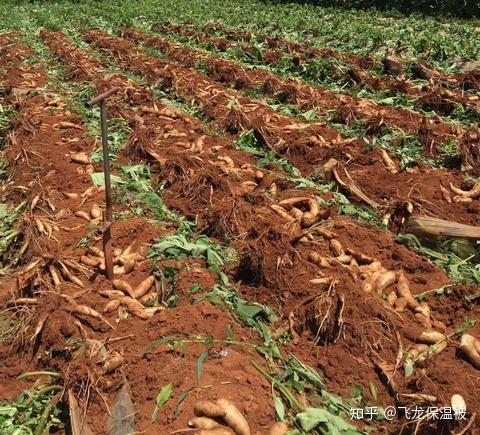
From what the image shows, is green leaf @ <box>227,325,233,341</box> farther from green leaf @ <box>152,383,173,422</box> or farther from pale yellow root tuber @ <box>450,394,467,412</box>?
pale yellow root tuber @ <box>450,394,467,412</box>

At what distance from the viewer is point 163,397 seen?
2838 millimetres

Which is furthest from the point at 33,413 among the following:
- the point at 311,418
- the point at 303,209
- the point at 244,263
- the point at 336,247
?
the point at 303,209

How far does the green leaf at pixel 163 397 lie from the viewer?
2795 mm

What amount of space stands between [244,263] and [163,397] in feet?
5.04

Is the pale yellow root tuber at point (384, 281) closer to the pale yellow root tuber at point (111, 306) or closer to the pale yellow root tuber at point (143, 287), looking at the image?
the pale yellow root tuber at point (143, 287)

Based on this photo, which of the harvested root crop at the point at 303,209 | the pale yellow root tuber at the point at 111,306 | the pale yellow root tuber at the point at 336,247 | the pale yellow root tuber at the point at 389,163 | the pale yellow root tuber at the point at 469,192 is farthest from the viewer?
the pale yellow root tuber at the point at 389,163

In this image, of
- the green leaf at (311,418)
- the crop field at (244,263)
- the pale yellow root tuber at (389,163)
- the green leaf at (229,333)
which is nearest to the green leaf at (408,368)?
the crop field at (244,263)

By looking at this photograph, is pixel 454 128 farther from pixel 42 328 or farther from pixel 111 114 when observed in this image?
pixel 42 328

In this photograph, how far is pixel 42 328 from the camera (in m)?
3.47

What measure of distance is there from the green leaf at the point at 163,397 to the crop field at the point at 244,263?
0.03 ft

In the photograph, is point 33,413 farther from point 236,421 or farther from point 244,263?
point 244,263

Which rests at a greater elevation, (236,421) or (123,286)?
(236,421)

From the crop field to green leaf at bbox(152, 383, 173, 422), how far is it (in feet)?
0.03

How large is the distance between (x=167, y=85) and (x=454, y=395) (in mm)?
8503
